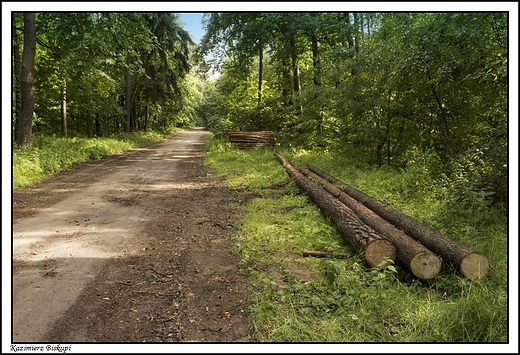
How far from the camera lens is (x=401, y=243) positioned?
4.41 metres

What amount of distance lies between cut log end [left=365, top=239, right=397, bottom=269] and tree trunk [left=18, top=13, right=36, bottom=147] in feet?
42.9

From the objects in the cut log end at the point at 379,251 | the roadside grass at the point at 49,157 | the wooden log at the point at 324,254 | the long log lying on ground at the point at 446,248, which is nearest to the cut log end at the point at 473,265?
the long log lying on ground at the point at 446,248

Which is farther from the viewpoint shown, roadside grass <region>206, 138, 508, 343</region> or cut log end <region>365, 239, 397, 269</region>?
cut log end <region>365, 239, 397, 269</region>

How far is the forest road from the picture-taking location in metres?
3.19

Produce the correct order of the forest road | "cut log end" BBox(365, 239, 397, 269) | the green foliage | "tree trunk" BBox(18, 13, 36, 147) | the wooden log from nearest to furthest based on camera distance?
1. the forest road
2. "cut log end" BBox(365, 239, 397, 269)
3. the wooden log
4. the green foliage
5. "tree trunk" BBox(18, 13, 36, 147)

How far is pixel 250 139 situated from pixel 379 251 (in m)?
15.8

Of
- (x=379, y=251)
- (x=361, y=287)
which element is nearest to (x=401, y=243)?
(x=379, y=251)

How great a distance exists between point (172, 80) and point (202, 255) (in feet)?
79.5

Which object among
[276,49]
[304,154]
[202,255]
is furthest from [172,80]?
[202,255]

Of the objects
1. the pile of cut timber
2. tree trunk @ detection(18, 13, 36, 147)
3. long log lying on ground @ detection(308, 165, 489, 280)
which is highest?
tree trunk @ detection(18, 13, 36, 147)

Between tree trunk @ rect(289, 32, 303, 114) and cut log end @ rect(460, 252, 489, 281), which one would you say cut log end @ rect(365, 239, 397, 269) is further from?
tree trunk @ rect(289, 32, 303, 114)

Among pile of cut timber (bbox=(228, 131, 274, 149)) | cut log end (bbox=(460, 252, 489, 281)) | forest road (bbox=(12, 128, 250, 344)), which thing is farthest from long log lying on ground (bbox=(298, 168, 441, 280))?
pile of cut timber (bbox=(228, 131, 274, 149))

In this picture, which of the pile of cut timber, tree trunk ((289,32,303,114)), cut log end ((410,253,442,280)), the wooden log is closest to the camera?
cut log end ((410,253,442,280))

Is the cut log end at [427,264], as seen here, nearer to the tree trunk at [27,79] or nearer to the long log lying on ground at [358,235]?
the long log lying on ground at [358,235]
